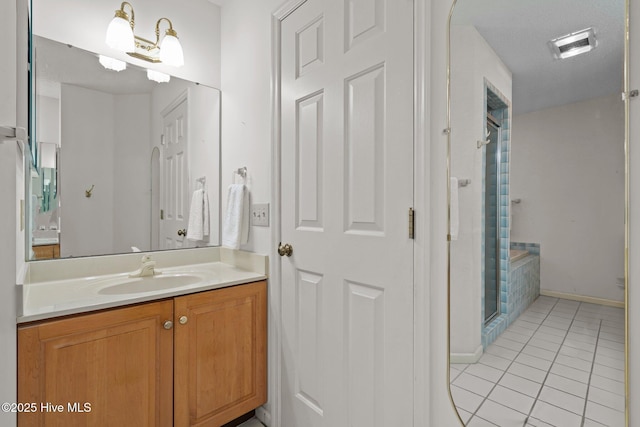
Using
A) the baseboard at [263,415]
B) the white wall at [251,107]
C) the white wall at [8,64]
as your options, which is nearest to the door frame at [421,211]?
the white wall at [251,107]

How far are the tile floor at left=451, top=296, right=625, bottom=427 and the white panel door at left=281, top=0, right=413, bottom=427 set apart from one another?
0.22m

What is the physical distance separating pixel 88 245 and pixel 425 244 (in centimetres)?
167

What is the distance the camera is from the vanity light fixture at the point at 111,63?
1.63 meters

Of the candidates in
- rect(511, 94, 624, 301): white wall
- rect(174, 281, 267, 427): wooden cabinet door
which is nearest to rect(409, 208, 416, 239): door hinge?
rect(511, 94, 624, 301): white wall

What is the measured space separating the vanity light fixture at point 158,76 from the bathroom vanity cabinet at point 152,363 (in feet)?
4.27

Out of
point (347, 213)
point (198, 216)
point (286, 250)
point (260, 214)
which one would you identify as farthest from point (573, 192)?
point (198, 216)

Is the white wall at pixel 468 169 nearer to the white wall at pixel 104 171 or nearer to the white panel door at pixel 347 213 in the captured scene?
the white panel door at pixel 347 213

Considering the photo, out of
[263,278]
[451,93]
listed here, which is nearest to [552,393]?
[451,93]

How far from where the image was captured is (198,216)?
6.40 ft

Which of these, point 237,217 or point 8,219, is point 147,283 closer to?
point 237,217

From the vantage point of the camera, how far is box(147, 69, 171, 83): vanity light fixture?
179 centimetres

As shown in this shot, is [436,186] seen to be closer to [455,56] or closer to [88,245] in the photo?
[455,56]

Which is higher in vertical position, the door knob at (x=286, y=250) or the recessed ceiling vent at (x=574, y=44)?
the recessed ceiling vent at (x=574, y=44)

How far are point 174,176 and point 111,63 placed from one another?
2.19 ft
